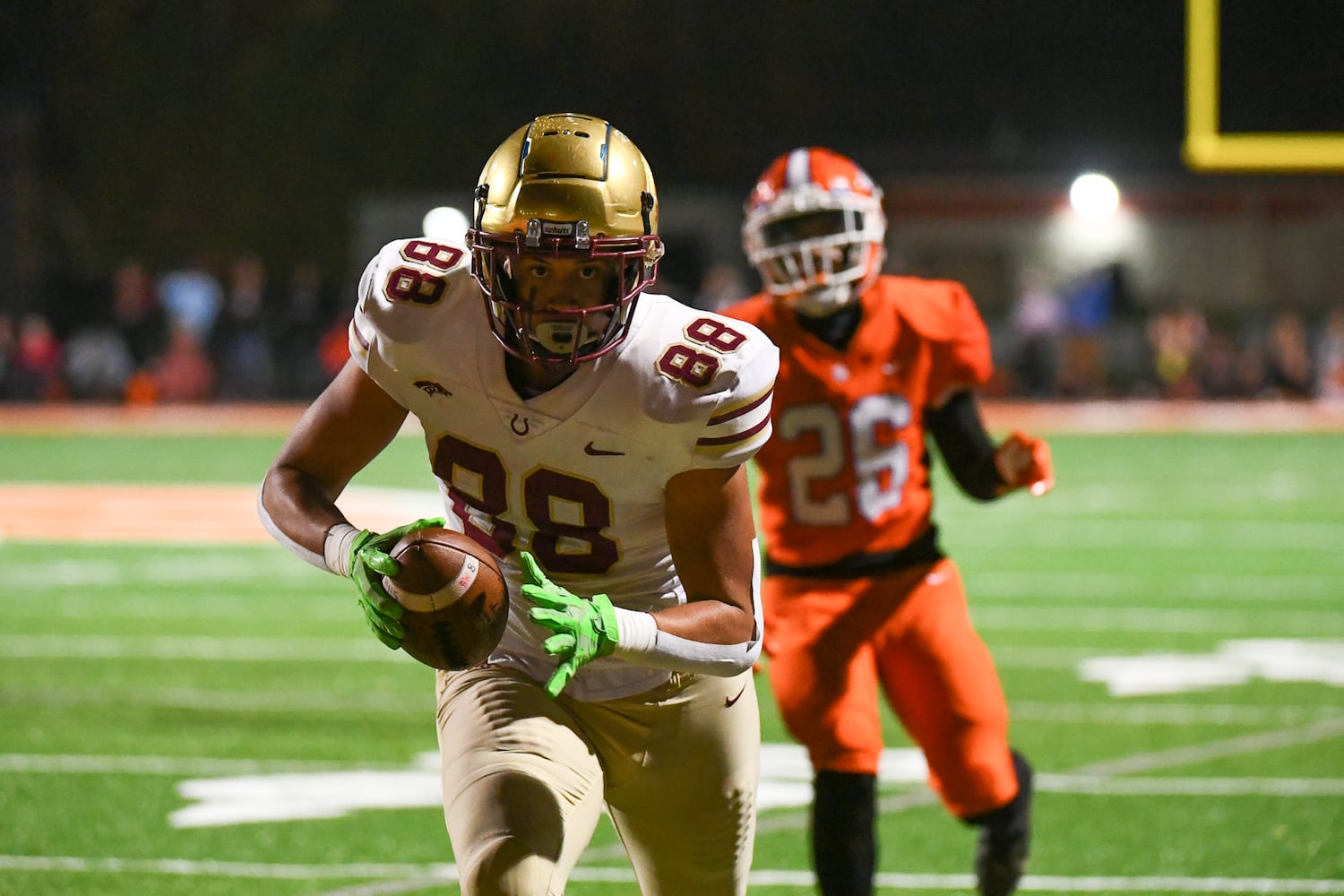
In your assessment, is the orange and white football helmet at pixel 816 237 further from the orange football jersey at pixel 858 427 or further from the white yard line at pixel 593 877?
the white yard line at pixel 593 877

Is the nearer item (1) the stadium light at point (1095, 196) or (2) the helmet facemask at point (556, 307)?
(2) the helmet facemask at point (556, 307)

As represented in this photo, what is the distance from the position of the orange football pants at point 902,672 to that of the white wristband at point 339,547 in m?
1.36

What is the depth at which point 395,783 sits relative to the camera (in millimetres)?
5523

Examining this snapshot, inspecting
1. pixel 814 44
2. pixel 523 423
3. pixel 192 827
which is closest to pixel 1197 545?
pixel 192 827

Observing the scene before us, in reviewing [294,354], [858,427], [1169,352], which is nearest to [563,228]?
[858,427]

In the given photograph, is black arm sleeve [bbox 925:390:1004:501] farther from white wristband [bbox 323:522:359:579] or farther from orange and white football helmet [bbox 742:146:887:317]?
white wristband [bbox 323:522:359:579]

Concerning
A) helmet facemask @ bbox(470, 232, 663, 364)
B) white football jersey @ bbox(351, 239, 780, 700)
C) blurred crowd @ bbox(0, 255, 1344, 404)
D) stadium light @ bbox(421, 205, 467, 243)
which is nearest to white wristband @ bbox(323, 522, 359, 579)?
white football jersey @ bbox(351, 239, 780, 700)

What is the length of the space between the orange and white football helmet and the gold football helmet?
1310 millimetres

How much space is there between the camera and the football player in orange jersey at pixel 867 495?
4094 mm

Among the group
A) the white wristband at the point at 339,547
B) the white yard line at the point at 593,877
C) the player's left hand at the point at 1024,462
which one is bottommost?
the white yard line at the point at 593,877

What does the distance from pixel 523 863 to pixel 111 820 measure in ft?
8.70

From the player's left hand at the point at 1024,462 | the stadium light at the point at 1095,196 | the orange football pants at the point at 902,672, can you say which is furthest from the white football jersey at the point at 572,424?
the stadium light at the point at 1095,196

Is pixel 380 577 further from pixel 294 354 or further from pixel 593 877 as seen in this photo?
pixel 294 354

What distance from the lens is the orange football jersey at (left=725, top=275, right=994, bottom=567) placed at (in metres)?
4.24
